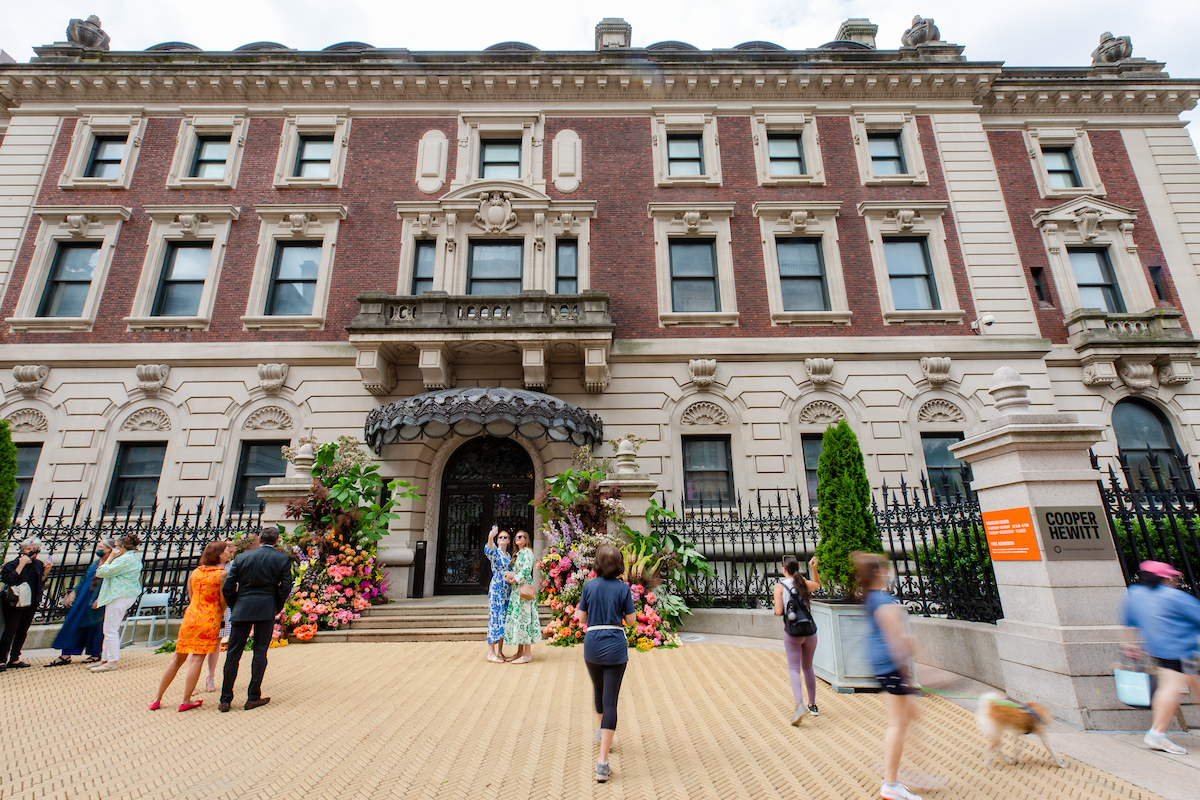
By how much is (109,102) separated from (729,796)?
73.7 feet

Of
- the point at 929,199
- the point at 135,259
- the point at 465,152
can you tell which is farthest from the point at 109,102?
the point at 929,199

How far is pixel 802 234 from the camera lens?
1494 cm

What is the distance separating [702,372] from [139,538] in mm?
11867

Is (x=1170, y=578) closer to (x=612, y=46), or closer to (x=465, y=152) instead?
(x=465, y=152)

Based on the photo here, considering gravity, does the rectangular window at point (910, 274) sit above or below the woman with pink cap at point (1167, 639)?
above

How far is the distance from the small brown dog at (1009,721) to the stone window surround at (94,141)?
21170mm

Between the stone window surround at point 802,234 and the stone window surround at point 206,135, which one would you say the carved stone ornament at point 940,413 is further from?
the stone window surround at point 206,135

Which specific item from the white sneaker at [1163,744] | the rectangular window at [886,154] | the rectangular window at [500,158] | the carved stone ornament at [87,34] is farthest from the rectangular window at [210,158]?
the white sneaker at [1163,744]

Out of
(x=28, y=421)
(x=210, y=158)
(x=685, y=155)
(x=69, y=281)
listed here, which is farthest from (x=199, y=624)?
(x=685, y=155)

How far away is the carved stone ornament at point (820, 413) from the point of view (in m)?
13.3

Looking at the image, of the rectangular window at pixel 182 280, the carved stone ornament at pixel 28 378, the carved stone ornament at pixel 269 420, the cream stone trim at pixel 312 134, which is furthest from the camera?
the cream stone trim at pixel 312 134

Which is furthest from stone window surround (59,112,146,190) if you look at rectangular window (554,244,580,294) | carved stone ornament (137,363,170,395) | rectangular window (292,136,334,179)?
rectangular window (554,244,580,294)

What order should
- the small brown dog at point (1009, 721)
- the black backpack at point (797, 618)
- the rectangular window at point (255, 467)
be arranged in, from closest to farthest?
the small brown dog at point (1009, 721), the black backpack at point (797, 618), the rectangular window at point (255, 467)

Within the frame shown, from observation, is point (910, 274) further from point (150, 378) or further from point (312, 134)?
point (150, 378)
